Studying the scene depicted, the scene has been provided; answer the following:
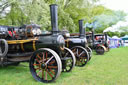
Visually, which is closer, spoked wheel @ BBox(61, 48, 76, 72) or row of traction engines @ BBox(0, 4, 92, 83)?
row of traction engines @ BBox(0, 4, 92, 83)

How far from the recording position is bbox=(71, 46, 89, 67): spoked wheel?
5.63 meters

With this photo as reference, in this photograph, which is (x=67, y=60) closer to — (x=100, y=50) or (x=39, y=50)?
(x=39, y=50)

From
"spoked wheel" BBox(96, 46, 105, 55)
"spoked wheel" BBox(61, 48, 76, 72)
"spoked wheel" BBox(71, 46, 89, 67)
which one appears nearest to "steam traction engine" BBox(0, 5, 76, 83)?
"spoked wheel" BBox(61, 48, 76, 72)

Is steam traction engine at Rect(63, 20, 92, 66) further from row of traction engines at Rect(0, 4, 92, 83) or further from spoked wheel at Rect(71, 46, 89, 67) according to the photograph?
row of traction engines at Rect(0, 4, 92, 83)

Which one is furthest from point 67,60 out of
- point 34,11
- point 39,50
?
point 34,11

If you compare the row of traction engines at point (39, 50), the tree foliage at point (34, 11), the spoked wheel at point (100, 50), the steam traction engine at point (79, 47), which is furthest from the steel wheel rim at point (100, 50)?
the row of traction engines at point (39, 50)

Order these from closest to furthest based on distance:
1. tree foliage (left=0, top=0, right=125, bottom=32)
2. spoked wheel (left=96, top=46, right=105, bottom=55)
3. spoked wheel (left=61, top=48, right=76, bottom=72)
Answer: spoked wheel (left=61, top=48, right=76, bottom=72)
spoked wheel (left=96, top=46, right=105, bottom=55)
tree foliage (left=0, top=0, right=125, bottom=32)

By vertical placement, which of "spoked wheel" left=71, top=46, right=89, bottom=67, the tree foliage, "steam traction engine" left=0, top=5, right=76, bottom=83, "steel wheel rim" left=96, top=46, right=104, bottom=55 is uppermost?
the tree foliage

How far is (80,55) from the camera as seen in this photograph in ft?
18.9

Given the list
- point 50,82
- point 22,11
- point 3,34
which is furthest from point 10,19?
point 50,82

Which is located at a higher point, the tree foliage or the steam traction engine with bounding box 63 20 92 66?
the tree foliage

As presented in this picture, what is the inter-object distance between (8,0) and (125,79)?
29.8 ft

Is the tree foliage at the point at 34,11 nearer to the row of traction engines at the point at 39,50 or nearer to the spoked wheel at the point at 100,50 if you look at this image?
the row of traction engines at the point at 39,50

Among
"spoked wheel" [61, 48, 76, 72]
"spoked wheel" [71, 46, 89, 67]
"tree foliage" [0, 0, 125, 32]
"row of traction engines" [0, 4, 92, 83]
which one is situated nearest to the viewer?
"row of traction engines" [0, 4, 92, 83]
